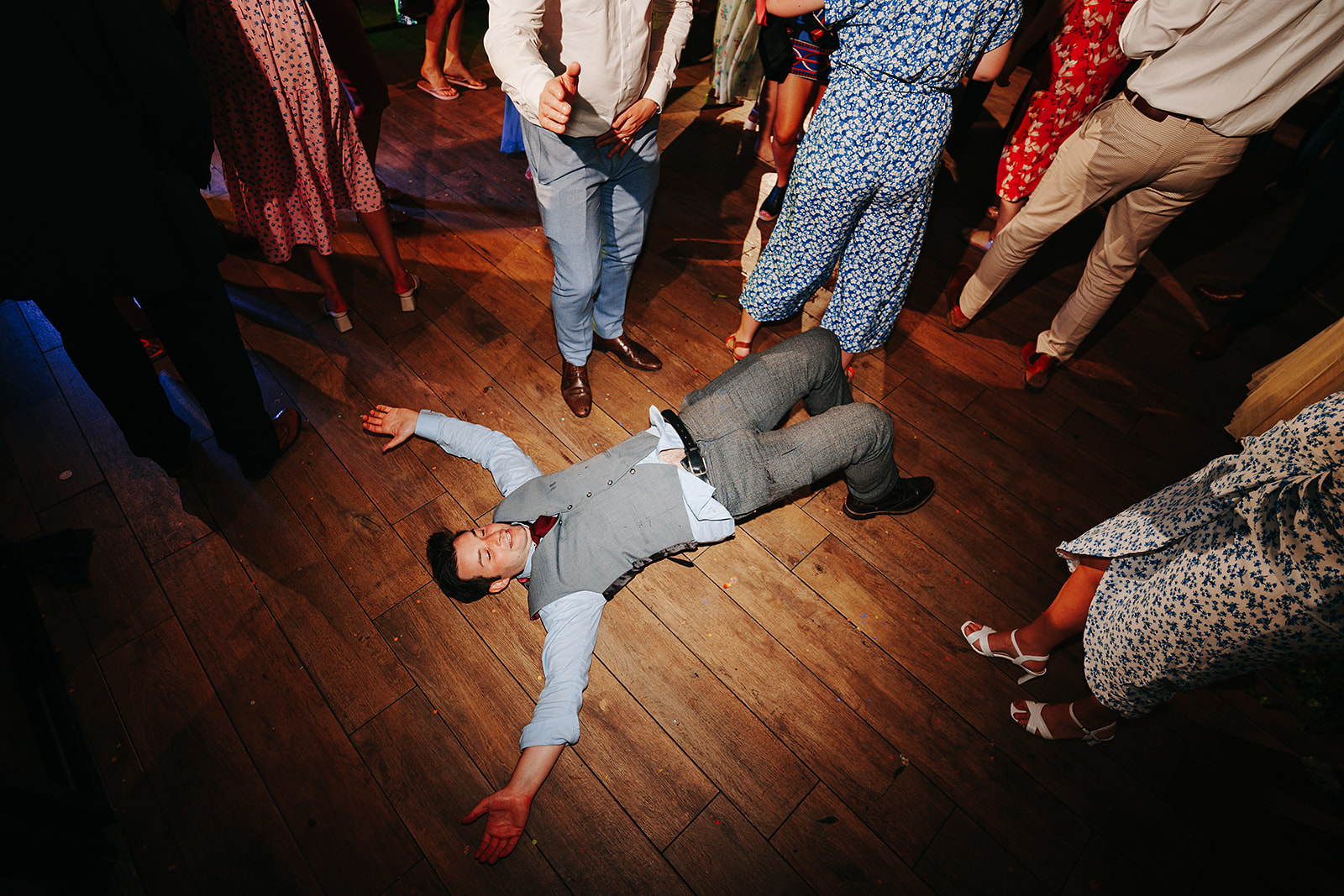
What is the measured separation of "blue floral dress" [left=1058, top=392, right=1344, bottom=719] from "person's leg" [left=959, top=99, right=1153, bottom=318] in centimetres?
115

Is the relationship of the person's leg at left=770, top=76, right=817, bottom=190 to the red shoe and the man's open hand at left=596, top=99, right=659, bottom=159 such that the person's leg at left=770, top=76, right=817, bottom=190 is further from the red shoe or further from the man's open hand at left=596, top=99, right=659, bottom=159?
the red shoe

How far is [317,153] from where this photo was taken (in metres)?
2.01

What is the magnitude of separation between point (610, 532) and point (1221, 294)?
323 cm

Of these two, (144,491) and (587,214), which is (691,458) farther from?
(144,491)

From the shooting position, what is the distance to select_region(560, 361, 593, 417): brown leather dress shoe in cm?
230

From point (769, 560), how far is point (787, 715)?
480 millimetres

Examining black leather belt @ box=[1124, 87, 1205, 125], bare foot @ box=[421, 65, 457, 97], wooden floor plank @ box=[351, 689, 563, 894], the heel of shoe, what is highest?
black leather belt @ box=[1124, 87, 1205, 125]

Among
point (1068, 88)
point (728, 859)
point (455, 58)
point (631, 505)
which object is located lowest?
point (728, 859)

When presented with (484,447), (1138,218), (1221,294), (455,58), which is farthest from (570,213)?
(1221,294)

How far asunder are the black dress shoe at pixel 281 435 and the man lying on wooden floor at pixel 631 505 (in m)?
0.75

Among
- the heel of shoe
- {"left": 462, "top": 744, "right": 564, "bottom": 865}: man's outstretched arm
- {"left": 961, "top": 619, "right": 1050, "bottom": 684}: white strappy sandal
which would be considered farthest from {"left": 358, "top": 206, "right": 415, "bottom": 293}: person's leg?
{"left": 961, "top": 619, "right": 1050, "bottom": 684}: white strappy sandal

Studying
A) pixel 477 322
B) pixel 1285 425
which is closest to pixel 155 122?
pixel 477 322

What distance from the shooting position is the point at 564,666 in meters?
1.59

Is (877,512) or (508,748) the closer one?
(508,748)
